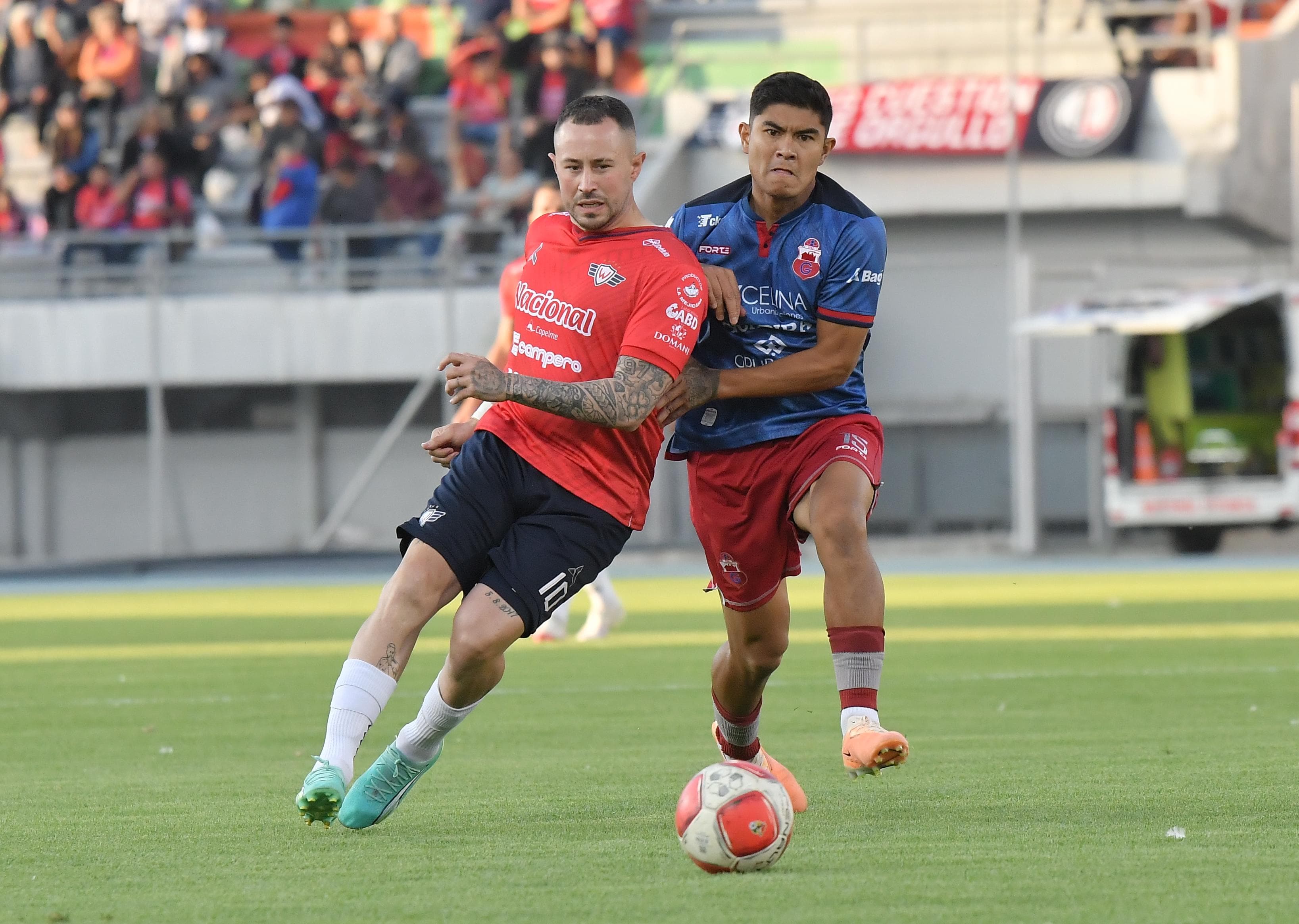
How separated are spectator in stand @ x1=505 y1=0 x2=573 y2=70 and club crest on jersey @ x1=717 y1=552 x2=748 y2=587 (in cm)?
1947

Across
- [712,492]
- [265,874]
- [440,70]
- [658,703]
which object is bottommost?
[658,703]

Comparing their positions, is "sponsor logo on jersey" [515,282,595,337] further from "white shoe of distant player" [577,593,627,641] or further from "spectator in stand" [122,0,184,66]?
"spectator in stand" [122,0,184,66]

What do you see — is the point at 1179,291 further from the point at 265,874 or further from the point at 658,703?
the point at 265,874

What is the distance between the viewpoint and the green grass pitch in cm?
434

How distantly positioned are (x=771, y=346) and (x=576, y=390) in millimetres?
915

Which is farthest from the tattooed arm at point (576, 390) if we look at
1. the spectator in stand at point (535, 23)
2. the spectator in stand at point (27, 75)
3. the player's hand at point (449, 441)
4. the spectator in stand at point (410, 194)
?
the spectator in stand at point (27, 75)

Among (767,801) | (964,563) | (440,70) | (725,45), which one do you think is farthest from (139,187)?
(767,801)

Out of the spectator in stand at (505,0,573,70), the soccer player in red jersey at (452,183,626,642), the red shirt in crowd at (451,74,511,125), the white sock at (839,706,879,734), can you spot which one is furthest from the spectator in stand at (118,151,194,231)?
the white sock at (839,706,879,734)

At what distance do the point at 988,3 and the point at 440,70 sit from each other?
23.4 feet

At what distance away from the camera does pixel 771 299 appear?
19.3 feet

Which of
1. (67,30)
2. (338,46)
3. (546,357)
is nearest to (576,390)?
(546,357)

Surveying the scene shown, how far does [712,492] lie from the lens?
602 cm

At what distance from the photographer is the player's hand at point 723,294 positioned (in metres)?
5.70

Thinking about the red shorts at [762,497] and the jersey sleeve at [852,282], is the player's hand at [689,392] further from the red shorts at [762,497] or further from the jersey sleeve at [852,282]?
the jersey sleeve at [852,282]
